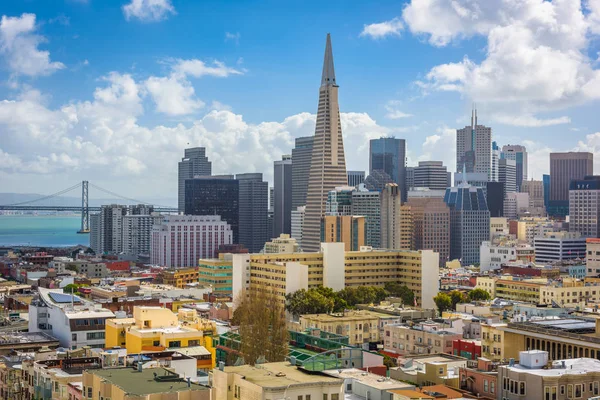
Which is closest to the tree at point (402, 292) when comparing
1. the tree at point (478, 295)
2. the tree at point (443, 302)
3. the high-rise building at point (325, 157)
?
the tree at point (478, 295)

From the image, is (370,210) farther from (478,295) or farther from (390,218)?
(478,295)

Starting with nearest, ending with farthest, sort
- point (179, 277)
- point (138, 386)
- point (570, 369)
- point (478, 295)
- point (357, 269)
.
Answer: point (138, 386)
point (570, 369)
point (478, 295)
point (357, 269)
point (179, 277)

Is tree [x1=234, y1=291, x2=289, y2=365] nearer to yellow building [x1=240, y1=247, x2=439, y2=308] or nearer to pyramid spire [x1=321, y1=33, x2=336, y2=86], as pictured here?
yellow building [x1=240, y1=247, x2=439, y2=308]

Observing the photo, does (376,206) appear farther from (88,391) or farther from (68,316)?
(88,391)

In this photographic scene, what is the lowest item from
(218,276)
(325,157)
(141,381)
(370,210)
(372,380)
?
(218,276)

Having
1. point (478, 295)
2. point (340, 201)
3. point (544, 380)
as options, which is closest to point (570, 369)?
point (544, 380)

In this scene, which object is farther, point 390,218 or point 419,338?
point 390,218
